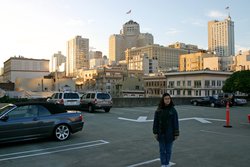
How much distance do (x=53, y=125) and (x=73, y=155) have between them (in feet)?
8.02

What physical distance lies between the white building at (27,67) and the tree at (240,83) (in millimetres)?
100282

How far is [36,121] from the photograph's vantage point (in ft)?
33.2

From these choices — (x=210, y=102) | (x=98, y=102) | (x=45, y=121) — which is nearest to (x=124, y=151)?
(x=45, y=121)

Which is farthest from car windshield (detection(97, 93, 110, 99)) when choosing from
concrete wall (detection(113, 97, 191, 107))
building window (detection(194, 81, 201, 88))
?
building window (detection(194, 81, 201, 88))

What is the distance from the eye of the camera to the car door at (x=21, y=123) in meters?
9.54

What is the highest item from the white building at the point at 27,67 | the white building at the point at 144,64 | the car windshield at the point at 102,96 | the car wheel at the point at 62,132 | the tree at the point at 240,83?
the white building at the point at 144,64

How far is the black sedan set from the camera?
9609 millimetres

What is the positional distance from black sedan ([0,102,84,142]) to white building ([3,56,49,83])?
132036mm

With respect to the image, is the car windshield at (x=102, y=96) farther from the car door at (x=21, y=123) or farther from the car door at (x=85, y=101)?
the car door at (x=21, y=123)

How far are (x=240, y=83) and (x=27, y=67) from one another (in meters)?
108

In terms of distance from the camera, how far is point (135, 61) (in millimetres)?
192250

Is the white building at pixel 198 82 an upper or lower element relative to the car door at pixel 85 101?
upper

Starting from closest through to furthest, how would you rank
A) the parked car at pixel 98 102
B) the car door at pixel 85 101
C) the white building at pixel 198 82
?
the parked car at pixel 98 102, the car door at pixel 85 101, the white building at pixel 198 82

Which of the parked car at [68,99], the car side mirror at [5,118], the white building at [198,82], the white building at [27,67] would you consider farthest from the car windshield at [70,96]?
the white building at [27,67]
